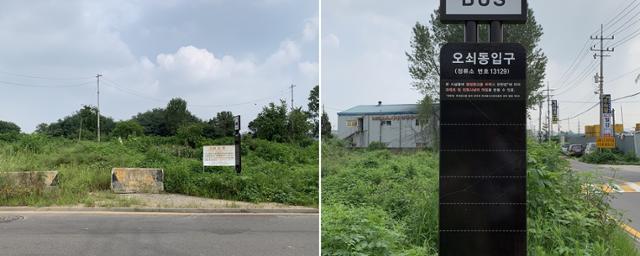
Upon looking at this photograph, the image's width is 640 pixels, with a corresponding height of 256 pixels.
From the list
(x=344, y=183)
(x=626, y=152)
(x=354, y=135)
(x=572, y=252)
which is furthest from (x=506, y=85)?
(x=626, y=152)

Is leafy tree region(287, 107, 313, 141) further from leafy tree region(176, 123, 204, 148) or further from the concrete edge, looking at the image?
the concrete edge

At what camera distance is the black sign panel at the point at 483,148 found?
3.45m

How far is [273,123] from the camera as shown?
115ft

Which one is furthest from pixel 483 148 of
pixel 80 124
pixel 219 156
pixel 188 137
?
pixel 80 124

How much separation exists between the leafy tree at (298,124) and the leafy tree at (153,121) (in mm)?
26130

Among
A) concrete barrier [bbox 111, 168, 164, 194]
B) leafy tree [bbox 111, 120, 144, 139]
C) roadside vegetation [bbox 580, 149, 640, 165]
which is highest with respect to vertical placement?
leafy tree [bbox 111, 120, 144, 139]

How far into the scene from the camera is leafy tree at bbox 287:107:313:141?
3506 centimetres

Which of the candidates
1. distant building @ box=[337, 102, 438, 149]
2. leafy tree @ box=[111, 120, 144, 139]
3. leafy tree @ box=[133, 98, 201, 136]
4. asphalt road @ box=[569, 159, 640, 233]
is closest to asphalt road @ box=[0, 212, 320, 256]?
asphalt road @ box=[569, 159, 640, 233]

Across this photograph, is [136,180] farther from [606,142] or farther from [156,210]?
[606,142]

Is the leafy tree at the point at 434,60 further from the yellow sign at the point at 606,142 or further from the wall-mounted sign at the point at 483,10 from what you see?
the yellow sign at the point at 606,142

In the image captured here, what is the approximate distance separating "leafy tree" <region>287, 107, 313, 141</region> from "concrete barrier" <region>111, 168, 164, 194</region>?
827 inches

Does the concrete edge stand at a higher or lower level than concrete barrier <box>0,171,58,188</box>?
lower

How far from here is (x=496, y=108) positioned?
11.3ft

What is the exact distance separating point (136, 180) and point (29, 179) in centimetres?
245
